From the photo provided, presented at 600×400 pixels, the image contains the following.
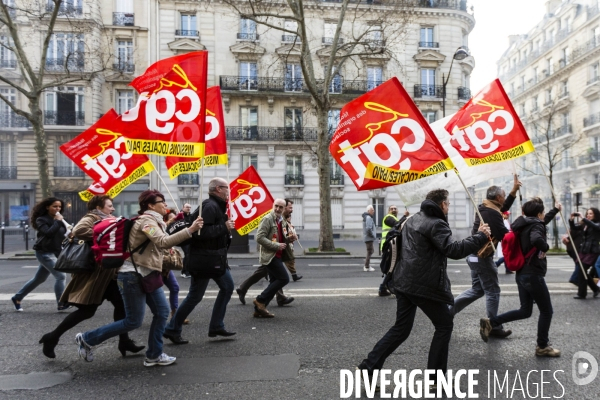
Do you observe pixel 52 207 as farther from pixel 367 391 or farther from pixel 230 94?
pixel 230 94

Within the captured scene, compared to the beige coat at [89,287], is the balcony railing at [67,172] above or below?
above

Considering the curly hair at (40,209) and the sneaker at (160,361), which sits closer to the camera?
the sneaker at (160,361)

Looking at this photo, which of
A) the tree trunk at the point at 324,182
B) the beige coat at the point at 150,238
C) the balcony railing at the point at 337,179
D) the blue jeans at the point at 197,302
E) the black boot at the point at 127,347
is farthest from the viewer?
the balcony railing at the point at 337,179

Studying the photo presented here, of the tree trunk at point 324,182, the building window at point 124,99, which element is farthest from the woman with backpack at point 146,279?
the building window at point 124,99

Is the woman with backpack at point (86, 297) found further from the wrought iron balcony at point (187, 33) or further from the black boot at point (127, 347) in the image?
the wrought iron balcony at point (187, 33)

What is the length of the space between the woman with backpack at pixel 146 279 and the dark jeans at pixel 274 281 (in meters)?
2.23

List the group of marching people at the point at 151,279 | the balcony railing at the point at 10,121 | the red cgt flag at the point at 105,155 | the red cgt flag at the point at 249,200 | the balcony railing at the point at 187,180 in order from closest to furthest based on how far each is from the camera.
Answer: the group of marching people at the point at 151,279 < the red cgt flag at the point at 105,155 < the red cgt flag at the point at 249,200 < the balcony railing at the point at 187,180 < the balcony railing at the point at 10,121

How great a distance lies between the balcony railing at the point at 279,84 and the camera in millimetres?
28328

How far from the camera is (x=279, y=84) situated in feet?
94.6

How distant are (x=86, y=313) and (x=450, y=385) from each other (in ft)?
11.6

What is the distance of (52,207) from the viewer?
262 inches

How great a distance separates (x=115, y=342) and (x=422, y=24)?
2951cm

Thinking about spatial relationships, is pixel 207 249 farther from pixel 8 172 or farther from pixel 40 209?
pixel 8 172

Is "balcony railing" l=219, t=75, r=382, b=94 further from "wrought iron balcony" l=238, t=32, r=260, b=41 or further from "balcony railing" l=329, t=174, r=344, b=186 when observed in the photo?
"balcony railing" l=329, t=174, r=344, b=186
